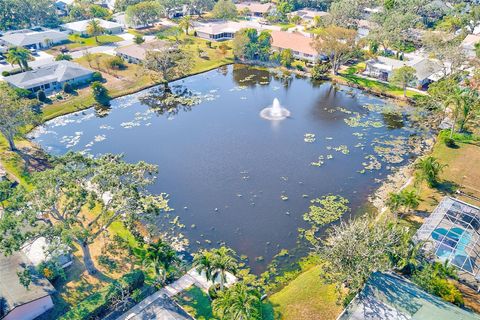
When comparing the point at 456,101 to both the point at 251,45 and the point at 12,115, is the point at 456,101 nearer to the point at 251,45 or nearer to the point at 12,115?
the point at 251,45

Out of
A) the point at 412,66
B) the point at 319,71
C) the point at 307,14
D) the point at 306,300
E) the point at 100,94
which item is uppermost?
the point at 307,14

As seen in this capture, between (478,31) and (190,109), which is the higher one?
(478,31)

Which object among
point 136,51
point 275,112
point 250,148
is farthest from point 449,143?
point 136,51

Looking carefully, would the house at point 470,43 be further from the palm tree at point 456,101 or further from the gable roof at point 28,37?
the gable roof at point 28,37

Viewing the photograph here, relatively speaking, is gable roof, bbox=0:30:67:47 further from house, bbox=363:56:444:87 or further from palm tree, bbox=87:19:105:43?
house, bbox=363:56:444:87

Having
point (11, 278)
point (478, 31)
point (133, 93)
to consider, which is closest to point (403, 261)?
point (11, 278)

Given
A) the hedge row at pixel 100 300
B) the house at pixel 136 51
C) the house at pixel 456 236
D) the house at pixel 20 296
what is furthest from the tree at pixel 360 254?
the house at pixel 136 51

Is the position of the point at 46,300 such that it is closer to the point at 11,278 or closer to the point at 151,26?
the point at 11,278
